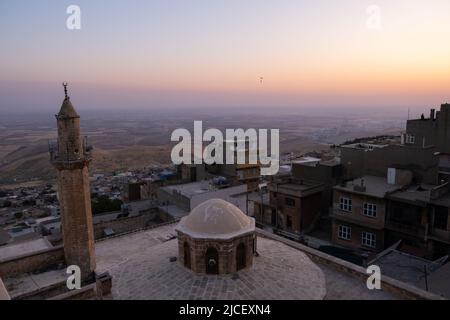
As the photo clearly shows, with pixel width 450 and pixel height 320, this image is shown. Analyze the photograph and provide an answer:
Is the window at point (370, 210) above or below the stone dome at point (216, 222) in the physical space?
below

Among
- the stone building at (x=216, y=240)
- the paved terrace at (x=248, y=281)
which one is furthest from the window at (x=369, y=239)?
the stone building at (x=216, y=240)

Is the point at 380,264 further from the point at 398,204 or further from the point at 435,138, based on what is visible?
the point at 435,138

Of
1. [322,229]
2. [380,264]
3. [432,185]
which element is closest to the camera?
[380,264]

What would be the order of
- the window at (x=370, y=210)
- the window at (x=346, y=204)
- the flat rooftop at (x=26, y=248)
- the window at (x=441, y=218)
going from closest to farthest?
the flat rooftop at (x=26, y=248) < the window at (x=441, y=218) < the window at (x=370, y=210) < the window at (x=346, y=204)

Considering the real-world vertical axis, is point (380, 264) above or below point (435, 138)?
below

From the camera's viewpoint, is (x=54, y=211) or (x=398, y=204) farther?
(x=54, y=211)

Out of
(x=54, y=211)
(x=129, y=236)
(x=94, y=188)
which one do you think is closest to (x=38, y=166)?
(x=94, y=188)

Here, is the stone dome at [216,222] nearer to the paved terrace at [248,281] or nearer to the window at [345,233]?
the paved terrace at [248,281]

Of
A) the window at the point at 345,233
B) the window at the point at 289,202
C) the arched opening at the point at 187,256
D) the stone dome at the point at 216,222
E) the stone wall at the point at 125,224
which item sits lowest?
the stone wall at the point at 125,224
